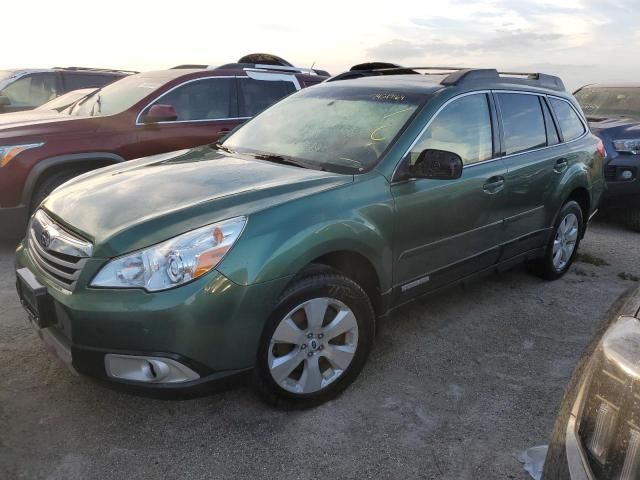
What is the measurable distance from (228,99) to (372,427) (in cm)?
438

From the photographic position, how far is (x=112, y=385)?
7.97 ft

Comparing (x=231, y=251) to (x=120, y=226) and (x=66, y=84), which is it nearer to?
(x=120, y=226)

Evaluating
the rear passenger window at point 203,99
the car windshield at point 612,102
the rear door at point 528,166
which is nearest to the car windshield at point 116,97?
the rear passenger window at point 203,99

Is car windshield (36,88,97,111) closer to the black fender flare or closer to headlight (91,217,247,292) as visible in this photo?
the black fender flare

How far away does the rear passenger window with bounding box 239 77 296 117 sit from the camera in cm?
631

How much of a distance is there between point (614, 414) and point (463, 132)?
247 cm

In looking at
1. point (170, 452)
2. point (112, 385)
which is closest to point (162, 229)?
point (112, 385)

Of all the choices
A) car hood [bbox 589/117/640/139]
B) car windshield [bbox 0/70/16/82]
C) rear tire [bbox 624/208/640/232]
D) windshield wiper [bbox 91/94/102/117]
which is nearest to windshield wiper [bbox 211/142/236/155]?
windshield wiper [bbox 91/94/102/117]

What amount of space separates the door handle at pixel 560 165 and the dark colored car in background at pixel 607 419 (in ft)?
9.86

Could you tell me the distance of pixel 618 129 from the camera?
7.05 meters

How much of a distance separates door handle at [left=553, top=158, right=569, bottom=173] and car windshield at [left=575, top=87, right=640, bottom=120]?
424cm

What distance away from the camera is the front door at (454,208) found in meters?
3.18

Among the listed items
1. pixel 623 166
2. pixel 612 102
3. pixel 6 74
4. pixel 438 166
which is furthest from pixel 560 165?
pixel 6 74

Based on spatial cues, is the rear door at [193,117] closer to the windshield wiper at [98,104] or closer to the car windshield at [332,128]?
the windshield wiper at [98,104]
